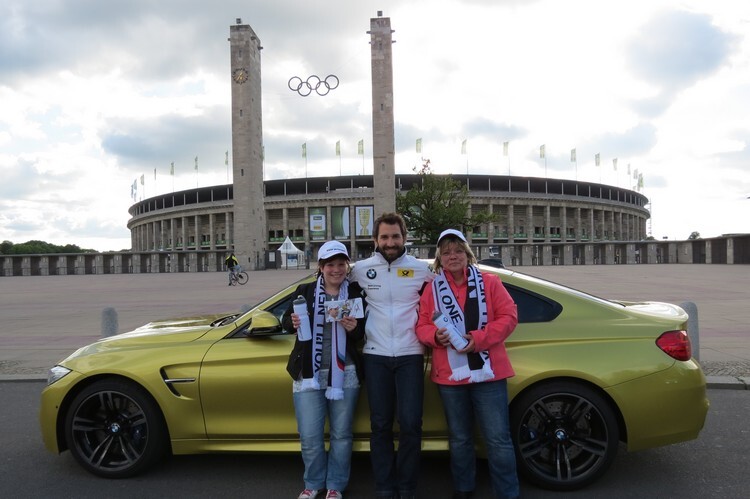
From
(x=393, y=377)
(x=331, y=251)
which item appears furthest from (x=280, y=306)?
(x=393, y=377)

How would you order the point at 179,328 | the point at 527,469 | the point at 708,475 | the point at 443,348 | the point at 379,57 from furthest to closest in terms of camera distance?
the point at 379,57 < the point at 179,328 < the point at 708,475 < the point at 527,469 < the point at 443,348

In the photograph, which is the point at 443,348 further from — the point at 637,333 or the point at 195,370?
the point at 195,370

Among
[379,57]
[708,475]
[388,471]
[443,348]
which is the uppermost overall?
[379,57]

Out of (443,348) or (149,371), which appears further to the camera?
(149,371)

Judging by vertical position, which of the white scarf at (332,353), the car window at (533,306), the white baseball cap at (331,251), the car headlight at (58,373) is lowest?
the car headlight at (58,373)

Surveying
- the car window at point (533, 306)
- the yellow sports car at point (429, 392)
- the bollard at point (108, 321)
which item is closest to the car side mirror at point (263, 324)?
the yellow sports car at point (429, 392)

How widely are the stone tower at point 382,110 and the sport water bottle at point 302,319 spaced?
53.8m

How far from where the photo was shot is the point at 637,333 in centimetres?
Result: 379

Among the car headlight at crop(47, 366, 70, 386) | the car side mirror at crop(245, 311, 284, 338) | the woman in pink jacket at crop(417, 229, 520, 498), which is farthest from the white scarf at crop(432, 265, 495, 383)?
the car headlight at crop(47, 366, 70, 386)

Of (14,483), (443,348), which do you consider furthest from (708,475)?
(14,483)

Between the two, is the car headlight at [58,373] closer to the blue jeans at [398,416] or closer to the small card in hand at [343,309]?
the small card in hand at [343,309]

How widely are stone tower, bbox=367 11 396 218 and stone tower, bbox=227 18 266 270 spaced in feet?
40.9

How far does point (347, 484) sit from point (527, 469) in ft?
4.07

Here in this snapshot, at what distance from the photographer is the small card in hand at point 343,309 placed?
134 inches
